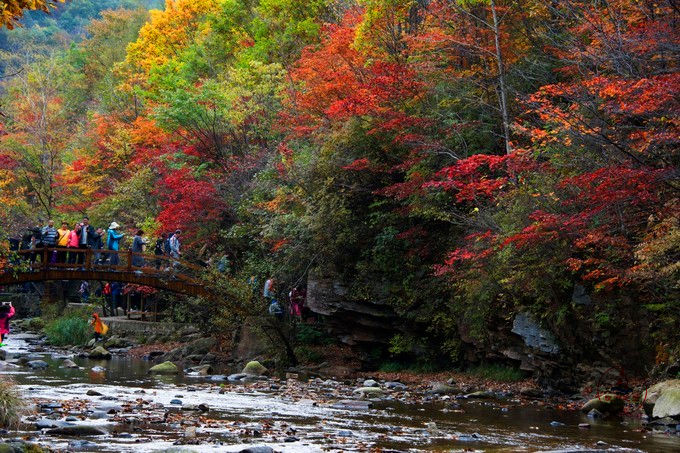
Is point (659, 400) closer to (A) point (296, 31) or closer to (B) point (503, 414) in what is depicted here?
(B) point (503, 414)

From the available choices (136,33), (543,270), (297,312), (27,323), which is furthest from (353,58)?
(136,33)

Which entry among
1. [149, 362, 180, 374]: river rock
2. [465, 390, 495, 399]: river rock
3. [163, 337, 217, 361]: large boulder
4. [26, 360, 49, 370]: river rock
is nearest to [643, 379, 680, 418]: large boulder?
[465, 390, 495, 399]: river rock

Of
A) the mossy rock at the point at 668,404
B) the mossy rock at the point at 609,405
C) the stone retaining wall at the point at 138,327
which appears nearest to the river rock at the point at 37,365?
the stone retaining wall at the point at 138,327

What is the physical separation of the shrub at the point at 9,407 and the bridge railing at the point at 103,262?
38.7 ft

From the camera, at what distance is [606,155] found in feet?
48.8

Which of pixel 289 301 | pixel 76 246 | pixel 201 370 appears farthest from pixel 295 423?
pixel 76 246

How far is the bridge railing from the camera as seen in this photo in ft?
74.2

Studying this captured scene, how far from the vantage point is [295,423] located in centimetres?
1195

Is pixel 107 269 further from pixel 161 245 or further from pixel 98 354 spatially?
→ pixel 161 245

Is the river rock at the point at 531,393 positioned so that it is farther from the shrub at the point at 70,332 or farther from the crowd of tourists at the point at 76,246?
the shrub at the point at 70,332

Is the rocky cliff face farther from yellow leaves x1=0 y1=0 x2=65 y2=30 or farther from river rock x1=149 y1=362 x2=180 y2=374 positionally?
yellow leaves x1=0 y1=0 x2=65 y2=30

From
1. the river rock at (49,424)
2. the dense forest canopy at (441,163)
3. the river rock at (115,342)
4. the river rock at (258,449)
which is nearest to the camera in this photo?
the river rock at (258,449)

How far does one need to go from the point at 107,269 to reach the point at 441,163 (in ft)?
33.1

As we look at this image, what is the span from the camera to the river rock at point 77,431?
10.0m
